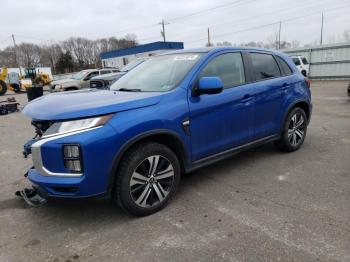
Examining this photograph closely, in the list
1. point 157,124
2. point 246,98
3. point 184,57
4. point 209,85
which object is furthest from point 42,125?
point 246,98

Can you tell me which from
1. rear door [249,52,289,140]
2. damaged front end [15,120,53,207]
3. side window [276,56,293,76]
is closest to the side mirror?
rear door [249,52,289,140]

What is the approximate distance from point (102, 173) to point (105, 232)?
2.08 feet

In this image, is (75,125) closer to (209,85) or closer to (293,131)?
(209,85)

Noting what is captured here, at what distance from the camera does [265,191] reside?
375cm

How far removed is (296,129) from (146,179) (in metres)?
3.11

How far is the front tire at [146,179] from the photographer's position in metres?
3.03

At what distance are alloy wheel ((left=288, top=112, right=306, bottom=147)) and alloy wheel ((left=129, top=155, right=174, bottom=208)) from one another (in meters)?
2.60

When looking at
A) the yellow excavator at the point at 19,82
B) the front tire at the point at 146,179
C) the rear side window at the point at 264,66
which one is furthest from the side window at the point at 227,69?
the yellow excavator at the point at 19,82

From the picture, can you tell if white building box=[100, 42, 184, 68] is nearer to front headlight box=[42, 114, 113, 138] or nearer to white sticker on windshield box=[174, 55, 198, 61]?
white sticker on windshield box=[174, 55, 198, 61]

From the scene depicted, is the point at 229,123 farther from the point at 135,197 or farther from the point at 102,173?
the point at 102,173

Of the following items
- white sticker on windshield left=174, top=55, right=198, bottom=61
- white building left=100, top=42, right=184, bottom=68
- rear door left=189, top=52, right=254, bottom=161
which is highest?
white building left=100, top=42, right=184, bottom=68

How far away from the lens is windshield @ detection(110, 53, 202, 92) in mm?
3653

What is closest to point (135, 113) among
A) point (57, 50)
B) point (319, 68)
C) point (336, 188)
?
point (336, 188)

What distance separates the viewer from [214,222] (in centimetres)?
310
